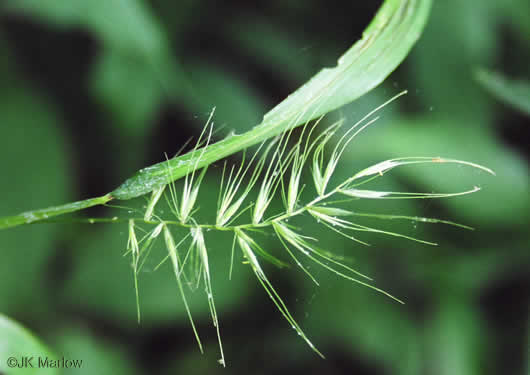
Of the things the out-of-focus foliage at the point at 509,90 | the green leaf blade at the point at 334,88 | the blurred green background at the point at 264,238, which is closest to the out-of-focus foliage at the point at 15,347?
the green leaf blade at the point at 334,88

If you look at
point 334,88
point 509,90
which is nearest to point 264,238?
point 509,90

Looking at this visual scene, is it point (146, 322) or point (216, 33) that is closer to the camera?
point (146, 322)

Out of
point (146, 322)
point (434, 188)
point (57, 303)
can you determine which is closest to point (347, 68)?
point (434, 188)

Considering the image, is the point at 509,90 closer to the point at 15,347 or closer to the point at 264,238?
the point at 264,238

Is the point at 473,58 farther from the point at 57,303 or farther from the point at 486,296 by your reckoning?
the point at 57,303

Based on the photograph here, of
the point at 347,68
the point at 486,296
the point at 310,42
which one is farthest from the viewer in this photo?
the point at 310,42

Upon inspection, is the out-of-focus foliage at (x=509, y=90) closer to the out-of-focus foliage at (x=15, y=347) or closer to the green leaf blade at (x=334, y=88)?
the green leaf blade at (x=334, y=88)

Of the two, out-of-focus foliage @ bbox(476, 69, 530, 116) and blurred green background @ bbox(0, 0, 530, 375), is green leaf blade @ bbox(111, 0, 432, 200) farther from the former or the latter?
blurred green background @ bbox(0, 0, 530, 375)

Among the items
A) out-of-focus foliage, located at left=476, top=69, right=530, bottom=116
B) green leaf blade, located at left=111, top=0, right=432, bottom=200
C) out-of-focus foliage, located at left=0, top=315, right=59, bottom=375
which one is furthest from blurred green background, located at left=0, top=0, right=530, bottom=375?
green leaf blade, located at left=111, top=0, right=432, bottom=200
